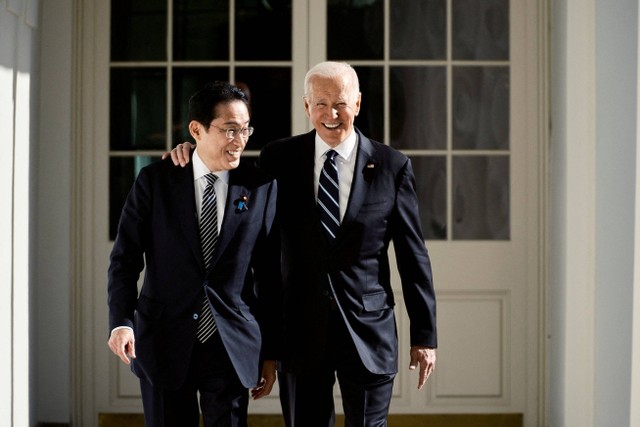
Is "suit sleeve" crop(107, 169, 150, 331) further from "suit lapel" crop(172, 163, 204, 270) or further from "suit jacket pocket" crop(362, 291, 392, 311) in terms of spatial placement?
"suit jacket pocket" crop(362, 291, 392, 311)

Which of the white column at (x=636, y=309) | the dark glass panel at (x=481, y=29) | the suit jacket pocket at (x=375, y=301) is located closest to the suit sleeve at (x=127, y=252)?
the suit jacket pocket at (x=375, y=301)

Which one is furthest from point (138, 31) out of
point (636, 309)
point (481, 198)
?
point (636, 309)

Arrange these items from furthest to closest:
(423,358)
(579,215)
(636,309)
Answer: (579,215) → (636,309) → (423,358)

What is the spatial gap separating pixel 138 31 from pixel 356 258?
2.28 metres

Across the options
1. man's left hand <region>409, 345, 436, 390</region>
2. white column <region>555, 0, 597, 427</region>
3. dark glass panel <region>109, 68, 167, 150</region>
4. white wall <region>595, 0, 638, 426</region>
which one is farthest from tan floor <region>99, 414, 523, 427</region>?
man's left hand <region>409, 345, 436, 390</region>

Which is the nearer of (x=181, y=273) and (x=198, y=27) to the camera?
(x=181, y=273)

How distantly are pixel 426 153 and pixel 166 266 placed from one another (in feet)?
7.13

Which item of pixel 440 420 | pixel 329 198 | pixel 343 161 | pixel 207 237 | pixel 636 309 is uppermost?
pixel 343 161

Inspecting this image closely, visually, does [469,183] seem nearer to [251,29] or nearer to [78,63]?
[251,29]

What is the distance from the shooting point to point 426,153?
455 centimetres

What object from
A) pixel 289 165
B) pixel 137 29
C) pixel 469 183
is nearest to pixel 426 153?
pixel 469 183

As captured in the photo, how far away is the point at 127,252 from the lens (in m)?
2.62

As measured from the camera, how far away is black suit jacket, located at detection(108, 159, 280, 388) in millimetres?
2580

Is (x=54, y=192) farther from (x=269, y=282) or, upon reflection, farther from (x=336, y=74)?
(x=336, y=74)
